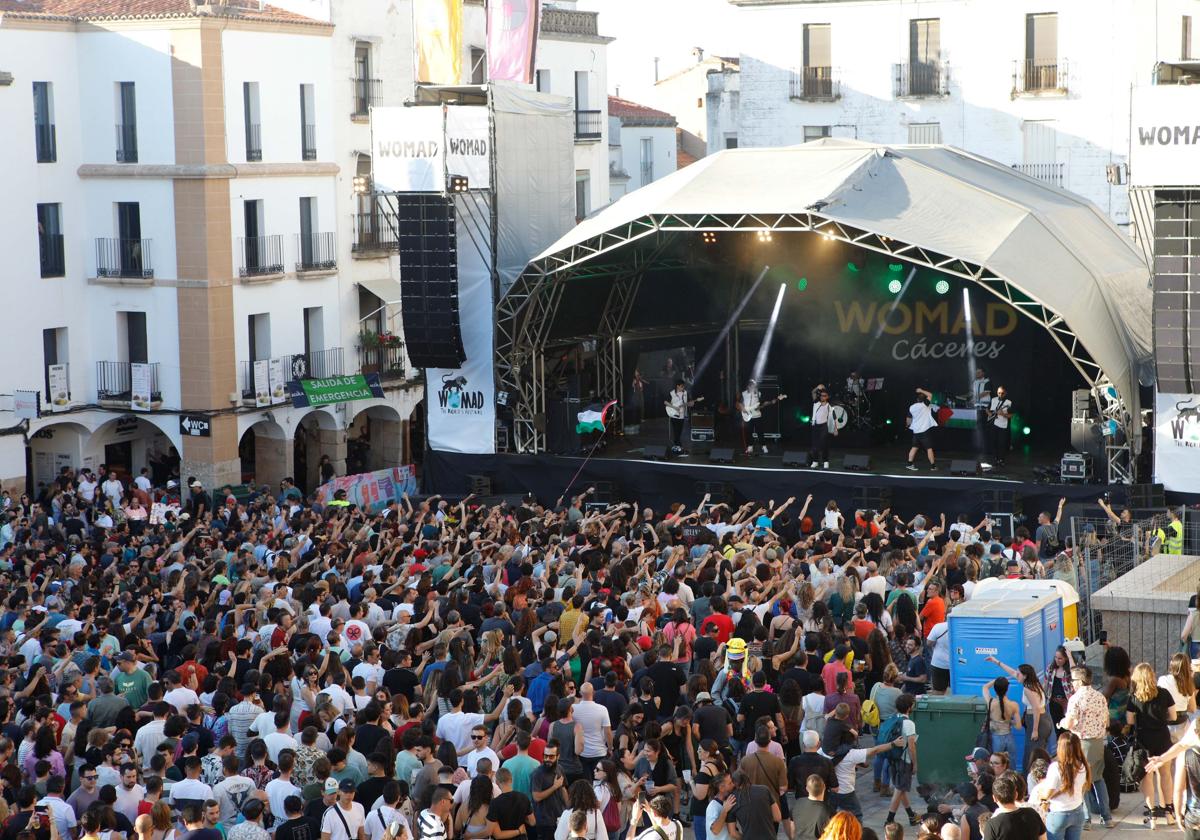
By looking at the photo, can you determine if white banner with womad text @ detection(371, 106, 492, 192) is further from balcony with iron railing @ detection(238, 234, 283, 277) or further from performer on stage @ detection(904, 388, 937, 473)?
performer on stage @ detection(904, 388, 937, 473)

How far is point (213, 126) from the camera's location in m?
32.0

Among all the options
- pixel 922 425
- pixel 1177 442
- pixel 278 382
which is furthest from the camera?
pixel 278 382

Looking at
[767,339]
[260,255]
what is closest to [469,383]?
[767,339]

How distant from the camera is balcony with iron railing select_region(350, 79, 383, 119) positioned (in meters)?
36.2

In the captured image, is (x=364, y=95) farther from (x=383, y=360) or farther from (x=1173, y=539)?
(x=1173, y=539)

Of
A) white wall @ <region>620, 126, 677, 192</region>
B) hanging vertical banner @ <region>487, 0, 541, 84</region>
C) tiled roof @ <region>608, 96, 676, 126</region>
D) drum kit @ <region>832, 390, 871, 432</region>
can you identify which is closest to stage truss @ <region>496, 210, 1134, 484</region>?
drum kit @ <region>832, 390, 871, 432</region>

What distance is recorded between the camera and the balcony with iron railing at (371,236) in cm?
3606

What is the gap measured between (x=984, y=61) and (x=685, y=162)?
1993cm

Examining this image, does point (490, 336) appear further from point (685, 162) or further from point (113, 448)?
point (685, 162)

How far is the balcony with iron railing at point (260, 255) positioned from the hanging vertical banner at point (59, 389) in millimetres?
3842

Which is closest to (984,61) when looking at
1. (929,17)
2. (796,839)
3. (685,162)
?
(929,17)

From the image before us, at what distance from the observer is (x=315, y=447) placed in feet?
117

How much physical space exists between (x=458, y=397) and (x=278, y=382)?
21.7 feet

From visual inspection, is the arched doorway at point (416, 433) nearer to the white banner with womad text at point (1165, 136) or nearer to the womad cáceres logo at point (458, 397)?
the womad cáceres logo at point (458, 397)
